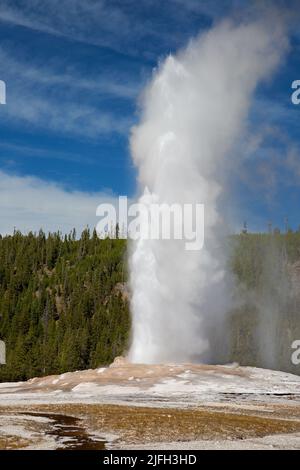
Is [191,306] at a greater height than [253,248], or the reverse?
[253,248]

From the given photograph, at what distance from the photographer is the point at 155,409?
35.3m

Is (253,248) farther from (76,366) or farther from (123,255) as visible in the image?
(76,366)

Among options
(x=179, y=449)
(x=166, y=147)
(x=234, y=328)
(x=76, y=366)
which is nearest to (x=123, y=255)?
(x=234, y=328)

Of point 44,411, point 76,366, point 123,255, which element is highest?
point 123,255

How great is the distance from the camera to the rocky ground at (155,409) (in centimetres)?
2245

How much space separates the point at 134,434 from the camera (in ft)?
77.2

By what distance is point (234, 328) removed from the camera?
142 m

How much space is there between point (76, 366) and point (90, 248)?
88.1 m

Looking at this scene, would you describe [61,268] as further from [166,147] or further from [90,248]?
[166,147]

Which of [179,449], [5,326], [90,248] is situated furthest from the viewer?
[90,248]

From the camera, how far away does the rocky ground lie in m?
22.5
